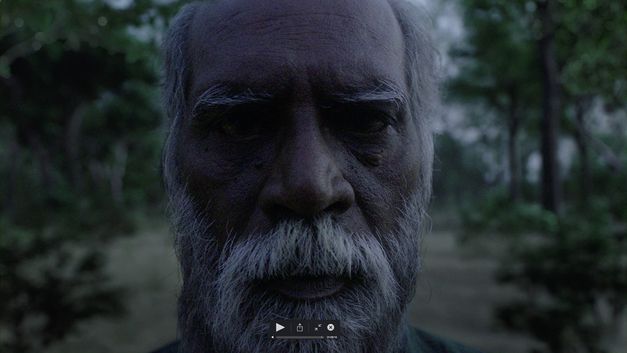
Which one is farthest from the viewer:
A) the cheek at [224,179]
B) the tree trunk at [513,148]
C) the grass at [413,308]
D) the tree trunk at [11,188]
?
the tree trunk at [513,148]

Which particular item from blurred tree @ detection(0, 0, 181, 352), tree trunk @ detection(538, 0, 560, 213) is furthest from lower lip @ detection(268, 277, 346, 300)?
tree trunk @ detection(538, 0, 560, 213)

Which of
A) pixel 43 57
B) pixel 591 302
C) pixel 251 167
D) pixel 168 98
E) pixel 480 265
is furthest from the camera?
pixel 43 57

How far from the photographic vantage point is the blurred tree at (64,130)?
11.6 feet

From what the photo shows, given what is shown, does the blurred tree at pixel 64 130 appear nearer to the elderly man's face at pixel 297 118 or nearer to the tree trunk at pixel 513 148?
the elderly man's face at pixel 297 118

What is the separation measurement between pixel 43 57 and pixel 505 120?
18918 mm

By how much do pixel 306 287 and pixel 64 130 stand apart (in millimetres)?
17781

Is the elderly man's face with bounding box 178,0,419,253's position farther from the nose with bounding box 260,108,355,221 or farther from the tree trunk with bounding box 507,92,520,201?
the tree trunk with bounding box 507,92,520,201

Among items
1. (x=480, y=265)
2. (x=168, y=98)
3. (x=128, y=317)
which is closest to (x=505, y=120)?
(x=480, y=265)

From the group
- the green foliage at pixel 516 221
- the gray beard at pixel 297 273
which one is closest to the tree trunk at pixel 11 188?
the green foliage at pixel 516 221

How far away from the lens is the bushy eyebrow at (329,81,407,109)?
1463mm

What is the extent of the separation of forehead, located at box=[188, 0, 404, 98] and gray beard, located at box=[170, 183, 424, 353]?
39cm

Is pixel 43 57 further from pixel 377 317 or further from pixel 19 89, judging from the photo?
pixel 377 317

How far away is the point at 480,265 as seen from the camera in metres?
8.92

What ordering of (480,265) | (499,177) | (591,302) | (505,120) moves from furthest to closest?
1. (499,177)
2. (505,120)
3. (480,265)
4. (591,302)
